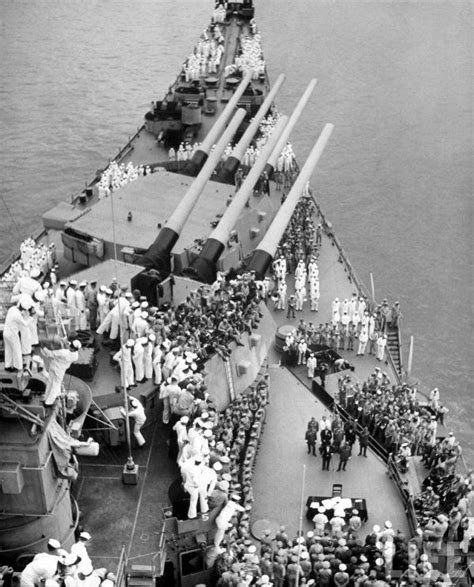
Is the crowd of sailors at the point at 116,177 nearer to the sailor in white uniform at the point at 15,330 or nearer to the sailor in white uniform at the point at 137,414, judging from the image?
the sailor in white uniform at the point at 137,414

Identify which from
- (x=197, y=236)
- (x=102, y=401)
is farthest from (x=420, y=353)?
(x=102, y=401)

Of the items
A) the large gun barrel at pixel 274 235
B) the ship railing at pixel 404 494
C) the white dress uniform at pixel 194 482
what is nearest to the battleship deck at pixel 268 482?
the ship railing at pixel 404 494

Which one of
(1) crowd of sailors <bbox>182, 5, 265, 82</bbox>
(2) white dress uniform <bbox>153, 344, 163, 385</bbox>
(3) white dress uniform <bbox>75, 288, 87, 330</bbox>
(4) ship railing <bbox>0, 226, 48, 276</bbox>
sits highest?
(1) crowd of sailors <bbox>182, 5, 265, 82</bbox>

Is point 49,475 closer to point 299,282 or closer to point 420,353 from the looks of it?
point 299,282

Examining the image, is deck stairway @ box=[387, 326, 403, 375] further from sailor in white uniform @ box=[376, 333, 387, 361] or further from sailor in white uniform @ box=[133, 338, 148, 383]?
sailor in white uniform @ box=[133, 338, 148, 383]

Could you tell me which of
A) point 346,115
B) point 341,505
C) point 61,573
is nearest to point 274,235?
point 341,505

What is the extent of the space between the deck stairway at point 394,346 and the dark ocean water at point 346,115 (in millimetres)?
2145

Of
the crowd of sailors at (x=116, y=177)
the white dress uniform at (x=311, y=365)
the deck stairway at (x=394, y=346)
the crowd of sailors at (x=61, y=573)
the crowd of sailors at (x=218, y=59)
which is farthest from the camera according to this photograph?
the crowd of sailors at (x=218, y=59)

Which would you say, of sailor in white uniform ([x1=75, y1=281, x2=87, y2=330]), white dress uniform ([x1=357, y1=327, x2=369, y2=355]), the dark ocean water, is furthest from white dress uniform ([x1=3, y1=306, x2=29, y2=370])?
the dark ocean water

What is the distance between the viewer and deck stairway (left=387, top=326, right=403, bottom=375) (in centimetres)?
2152

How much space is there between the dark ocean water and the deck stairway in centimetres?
214

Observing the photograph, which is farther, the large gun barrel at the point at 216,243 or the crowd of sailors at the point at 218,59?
the crowd of sailors at the point at 218,59

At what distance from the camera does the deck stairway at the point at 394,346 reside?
2152 cm

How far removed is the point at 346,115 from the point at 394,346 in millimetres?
20568
